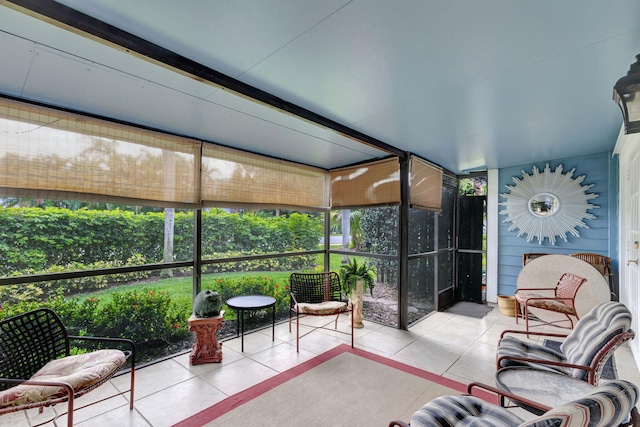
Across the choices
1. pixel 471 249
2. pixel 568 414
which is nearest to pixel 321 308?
pixel 568 414

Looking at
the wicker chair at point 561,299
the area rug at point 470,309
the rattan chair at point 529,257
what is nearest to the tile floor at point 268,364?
the area rug at point 470,309

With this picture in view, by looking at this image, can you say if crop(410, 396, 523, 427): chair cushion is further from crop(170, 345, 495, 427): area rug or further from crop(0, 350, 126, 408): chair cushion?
Answer: crop(0, 350, 126, 408): chair cushion

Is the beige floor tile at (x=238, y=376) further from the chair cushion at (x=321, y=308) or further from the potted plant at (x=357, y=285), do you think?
the potted plant at (x=357, y=285)

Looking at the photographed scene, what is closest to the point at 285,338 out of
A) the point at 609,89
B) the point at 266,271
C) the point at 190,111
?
the point at 266,271

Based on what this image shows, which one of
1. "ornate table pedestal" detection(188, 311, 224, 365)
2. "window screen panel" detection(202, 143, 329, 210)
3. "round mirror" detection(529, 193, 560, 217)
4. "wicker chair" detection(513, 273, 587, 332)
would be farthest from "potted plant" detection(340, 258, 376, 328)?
"round mirror" detection(529, 193, 560, 217)

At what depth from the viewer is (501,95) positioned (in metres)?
2.27

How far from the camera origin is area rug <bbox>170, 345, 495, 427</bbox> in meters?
2.15

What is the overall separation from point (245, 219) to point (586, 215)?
4.94m

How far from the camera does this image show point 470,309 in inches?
196

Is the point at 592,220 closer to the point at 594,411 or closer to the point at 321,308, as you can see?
the point at 321,308

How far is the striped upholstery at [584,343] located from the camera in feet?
6.20

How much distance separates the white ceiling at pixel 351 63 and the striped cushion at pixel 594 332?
1607 mm

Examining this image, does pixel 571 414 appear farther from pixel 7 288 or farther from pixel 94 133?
pixel 7 288

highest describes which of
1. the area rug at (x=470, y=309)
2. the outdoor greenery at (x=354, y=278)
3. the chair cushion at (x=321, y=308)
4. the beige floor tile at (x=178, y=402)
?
the outdoor greenery at (x=354, y=278)
